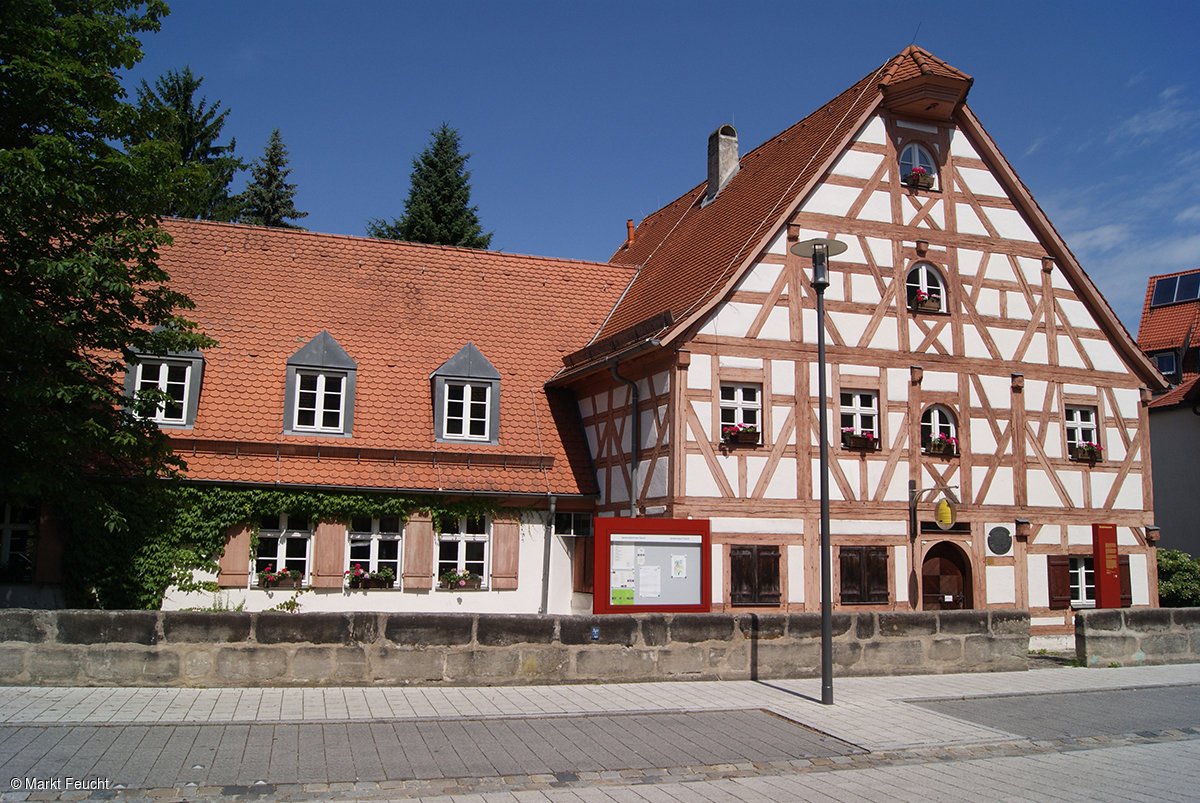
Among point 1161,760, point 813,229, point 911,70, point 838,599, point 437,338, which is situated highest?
point 911,70

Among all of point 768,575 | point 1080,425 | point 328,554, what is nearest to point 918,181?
point 1080,425

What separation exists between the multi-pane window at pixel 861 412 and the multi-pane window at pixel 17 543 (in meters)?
14.6

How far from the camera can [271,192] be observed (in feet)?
131

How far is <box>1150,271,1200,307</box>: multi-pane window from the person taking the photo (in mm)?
35812

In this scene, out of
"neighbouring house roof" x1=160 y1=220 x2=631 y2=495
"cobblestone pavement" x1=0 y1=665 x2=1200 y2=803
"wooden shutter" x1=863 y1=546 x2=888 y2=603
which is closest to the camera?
"cobblestone pavement" x1=0 y1=665 x2=1200 y2=803

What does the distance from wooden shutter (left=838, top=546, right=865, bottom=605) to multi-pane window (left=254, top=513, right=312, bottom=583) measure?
9.80 metres

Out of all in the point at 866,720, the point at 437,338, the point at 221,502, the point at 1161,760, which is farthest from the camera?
the point at 437,338

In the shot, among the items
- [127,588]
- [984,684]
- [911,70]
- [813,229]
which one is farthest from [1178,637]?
[127,588]

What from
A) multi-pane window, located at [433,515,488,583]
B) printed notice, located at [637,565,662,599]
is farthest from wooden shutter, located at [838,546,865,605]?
multi-pane window, located at [433,515,488,583]

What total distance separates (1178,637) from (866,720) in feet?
29.1

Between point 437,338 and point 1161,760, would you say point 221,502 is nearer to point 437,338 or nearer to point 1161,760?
point 437,338

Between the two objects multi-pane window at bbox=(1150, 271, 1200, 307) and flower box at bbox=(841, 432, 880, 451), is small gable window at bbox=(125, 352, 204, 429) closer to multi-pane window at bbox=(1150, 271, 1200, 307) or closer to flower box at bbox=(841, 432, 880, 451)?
flower box at bbox=(841, 432, 880, 451)

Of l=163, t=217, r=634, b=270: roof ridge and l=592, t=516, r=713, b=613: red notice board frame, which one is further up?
l=163, t=217, r=634, b=270: roof ridge

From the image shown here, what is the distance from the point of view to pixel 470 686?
12.5 m
